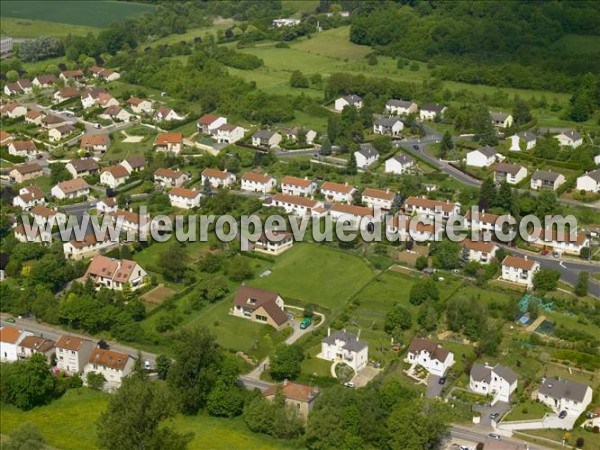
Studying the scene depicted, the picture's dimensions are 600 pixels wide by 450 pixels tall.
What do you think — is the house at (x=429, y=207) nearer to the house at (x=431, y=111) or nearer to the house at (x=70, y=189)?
the house at (x=431, y=111)

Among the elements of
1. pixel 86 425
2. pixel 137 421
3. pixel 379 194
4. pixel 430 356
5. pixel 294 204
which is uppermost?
pixel 137 421

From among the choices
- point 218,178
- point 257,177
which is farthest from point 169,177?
point 257,177

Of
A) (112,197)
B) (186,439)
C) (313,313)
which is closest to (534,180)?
(313,313)

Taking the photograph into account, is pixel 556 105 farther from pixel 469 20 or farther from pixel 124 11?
pixel 124 11

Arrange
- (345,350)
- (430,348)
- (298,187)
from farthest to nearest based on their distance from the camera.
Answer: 1. (298,187)
2. (345,350)
3. (430,348)

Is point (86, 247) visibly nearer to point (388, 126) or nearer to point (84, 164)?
point (84, 164)

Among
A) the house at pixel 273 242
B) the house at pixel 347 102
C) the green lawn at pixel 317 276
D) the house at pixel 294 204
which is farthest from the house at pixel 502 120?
the house at pixel 273 242

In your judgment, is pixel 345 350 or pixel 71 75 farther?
pixel 71 75

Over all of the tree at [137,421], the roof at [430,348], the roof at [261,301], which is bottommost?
the roof at [261,301]
